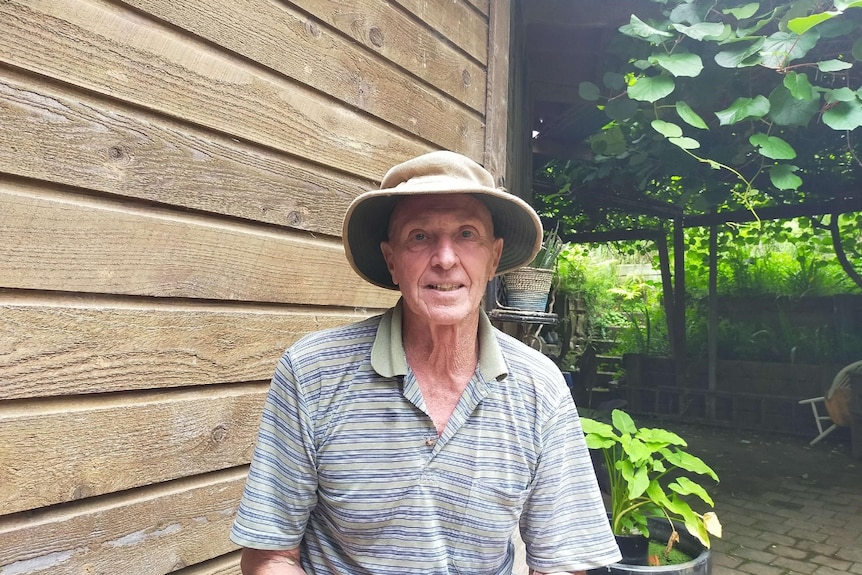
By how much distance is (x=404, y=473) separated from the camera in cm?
123

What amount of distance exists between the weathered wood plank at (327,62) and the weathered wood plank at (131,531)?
1.25m

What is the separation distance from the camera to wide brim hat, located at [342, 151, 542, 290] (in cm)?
129

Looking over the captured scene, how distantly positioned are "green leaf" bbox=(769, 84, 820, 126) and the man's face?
2.47 m

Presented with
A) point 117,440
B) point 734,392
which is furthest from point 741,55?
point 734,392

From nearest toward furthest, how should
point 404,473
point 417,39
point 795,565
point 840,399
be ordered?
point 404,473, point 417,39, point 795,565, point 840,399

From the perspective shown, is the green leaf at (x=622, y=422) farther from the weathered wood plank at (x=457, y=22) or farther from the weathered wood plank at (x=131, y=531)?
the weathered wood plank at (x=457, y=22)

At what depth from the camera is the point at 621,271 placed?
15.8m

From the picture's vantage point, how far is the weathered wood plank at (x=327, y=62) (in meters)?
1.66

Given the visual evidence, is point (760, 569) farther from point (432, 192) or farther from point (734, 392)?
point (734, 392)

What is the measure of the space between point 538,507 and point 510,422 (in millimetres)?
208

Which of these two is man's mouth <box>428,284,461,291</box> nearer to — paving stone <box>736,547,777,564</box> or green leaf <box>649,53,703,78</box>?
green leaf <box>649,53,703,78</box>

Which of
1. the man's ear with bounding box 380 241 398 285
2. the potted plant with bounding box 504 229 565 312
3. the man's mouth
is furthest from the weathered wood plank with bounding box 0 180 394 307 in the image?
the potted plant with bounding box 504 229 565 312

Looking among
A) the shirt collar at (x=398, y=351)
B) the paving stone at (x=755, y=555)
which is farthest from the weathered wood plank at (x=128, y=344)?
the paving stone at (x=755, y=555)

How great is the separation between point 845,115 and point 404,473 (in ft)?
9.50
